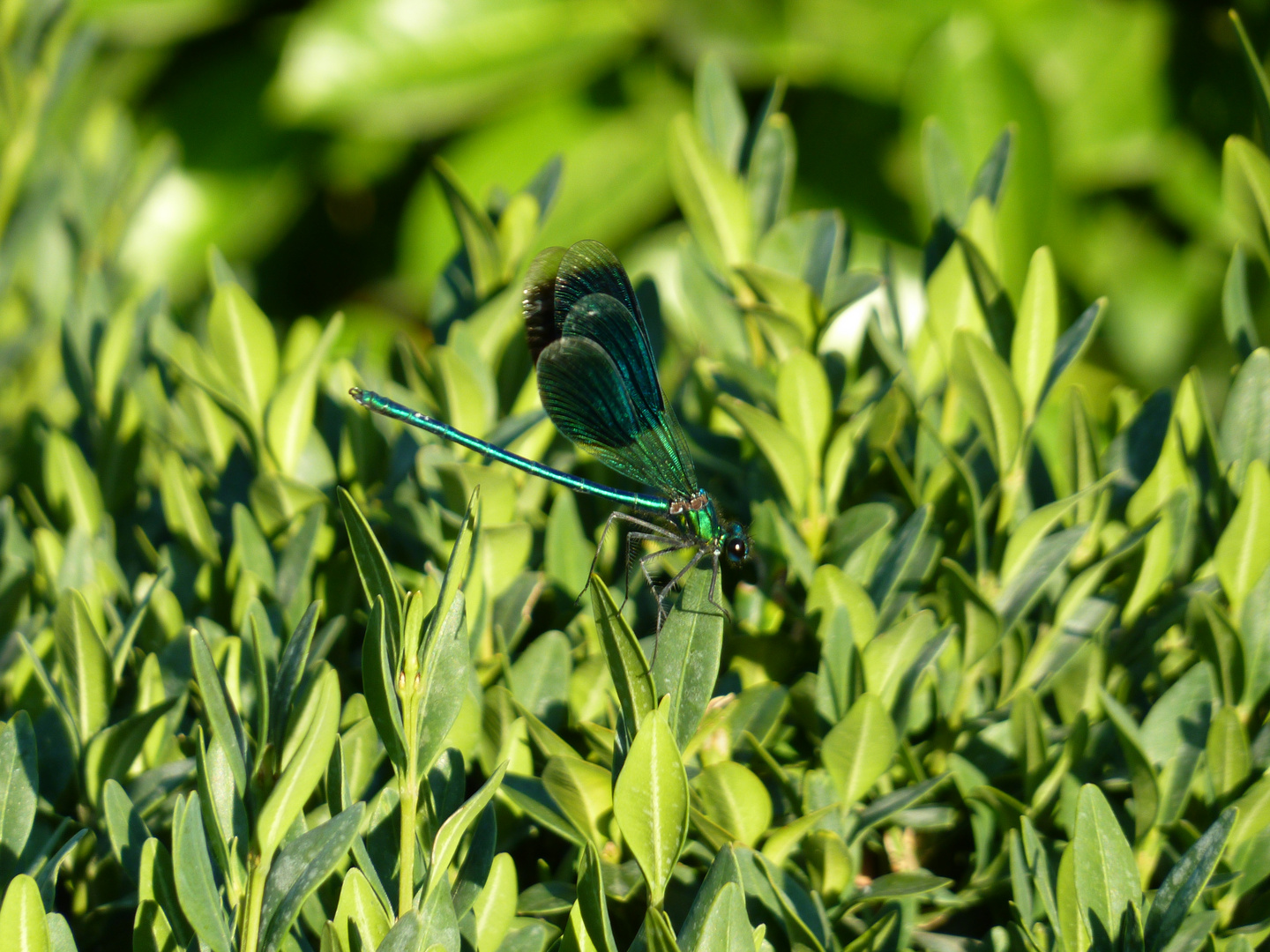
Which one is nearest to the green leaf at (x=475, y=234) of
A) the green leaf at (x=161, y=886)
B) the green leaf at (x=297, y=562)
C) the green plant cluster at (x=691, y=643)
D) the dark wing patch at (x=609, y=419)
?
the green plant cluster at (x=691, y=643)

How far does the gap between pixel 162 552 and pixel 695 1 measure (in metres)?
1.87

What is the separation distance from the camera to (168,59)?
116 inches

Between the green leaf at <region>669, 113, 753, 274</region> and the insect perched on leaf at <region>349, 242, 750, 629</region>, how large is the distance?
107 millimetres

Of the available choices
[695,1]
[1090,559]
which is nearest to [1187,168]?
[695,1]

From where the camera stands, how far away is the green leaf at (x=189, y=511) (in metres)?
1.04

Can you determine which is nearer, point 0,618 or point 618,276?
point 0,618

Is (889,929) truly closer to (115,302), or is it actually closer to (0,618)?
(0,618)

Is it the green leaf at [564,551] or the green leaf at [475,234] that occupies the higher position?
the green leaf at [475,234]

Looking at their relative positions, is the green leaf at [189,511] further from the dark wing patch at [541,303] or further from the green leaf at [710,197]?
the green leaf at [710,197]

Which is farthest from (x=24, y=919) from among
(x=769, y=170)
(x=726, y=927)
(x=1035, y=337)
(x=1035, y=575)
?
(x=769, y=170)

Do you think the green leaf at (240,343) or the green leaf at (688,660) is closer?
the green leaf at (688,660)

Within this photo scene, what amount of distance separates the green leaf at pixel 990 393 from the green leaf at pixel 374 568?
20.6 inches

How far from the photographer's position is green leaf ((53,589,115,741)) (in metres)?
0.85

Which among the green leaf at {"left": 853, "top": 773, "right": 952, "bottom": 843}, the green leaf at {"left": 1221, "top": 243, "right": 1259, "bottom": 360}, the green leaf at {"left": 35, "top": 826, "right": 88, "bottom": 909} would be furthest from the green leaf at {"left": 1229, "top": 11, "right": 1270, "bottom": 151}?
the green leaf at {"left": 35, "top": 826, "right": 88, "bottom": 909}
